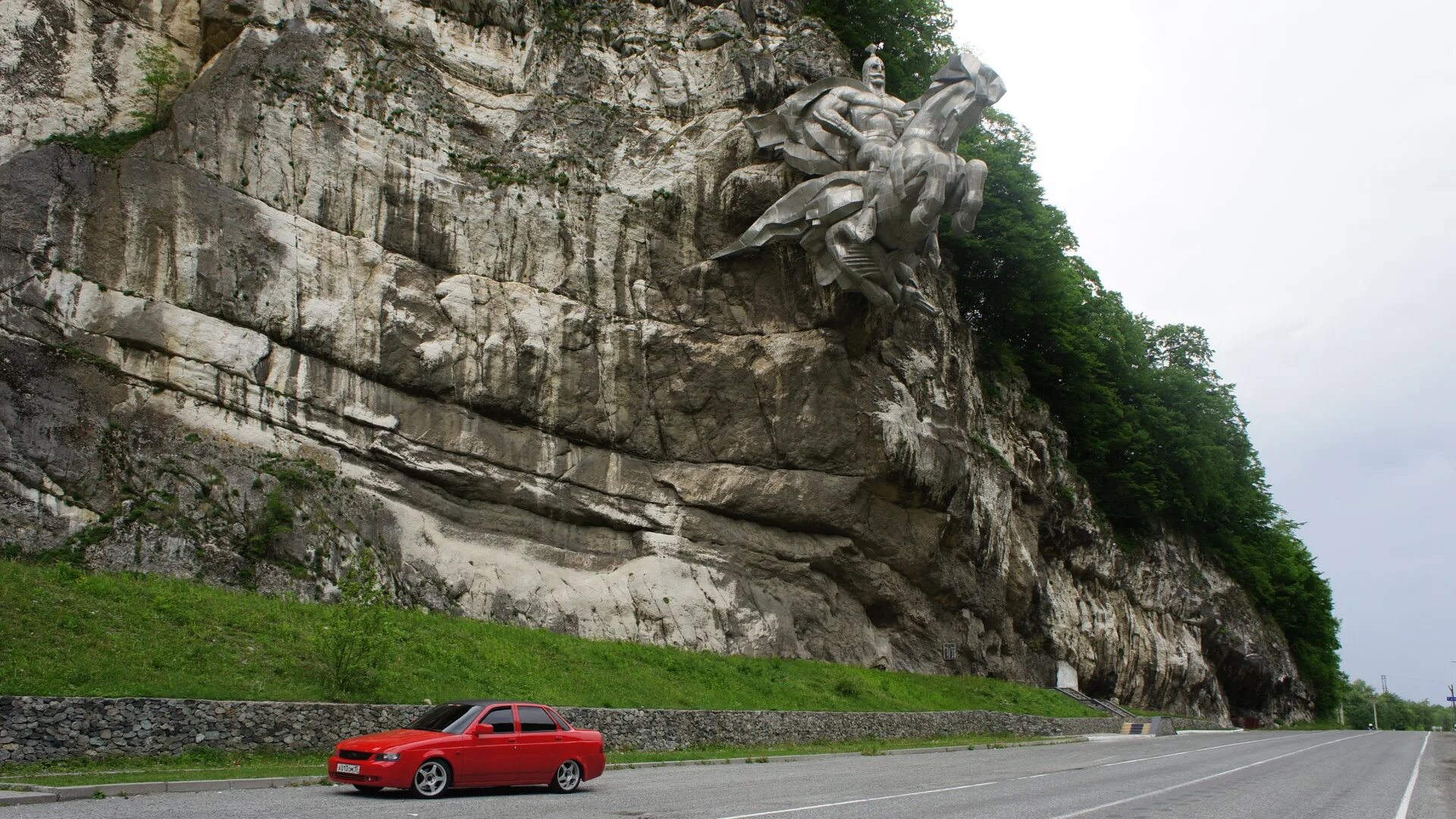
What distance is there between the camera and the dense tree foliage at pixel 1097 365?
4903 centimetres

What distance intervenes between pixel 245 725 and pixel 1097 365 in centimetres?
4730

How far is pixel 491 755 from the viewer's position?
14039mm

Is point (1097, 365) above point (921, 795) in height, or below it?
above

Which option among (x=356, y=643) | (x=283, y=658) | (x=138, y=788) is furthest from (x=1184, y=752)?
(x=138, y=788)

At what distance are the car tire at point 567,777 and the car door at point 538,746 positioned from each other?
0.29 ft

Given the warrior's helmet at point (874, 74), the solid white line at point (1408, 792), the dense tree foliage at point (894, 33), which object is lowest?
the solid white line at point (1408, 792)

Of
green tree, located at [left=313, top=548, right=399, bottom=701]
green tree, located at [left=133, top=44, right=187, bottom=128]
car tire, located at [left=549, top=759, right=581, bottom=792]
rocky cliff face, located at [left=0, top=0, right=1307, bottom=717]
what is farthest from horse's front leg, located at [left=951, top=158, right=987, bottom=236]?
green tree, located at [left=133, top=44, right=187, bottom=128]

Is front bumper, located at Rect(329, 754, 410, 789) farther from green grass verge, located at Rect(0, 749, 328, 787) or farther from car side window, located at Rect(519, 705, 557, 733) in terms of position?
green grass verge, located at Rect(0, 749, 328, 787)

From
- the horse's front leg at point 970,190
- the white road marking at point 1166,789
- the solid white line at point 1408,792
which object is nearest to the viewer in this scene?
the white road marking at point 1166,789

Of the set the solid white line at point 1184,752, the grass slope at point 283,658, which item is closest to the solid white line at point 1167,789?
the solid white line at point 1184,752

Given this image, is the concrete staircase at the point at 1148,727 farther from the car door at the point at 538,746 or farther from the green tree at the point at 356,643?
the car door at the point at 538,746

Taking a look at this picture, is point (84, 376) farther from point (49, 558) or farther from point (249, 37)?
point (249, 37)

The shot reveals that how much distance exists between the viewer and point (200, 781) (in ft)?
44.0

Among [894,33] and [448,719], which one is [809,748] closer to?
[448,719]
